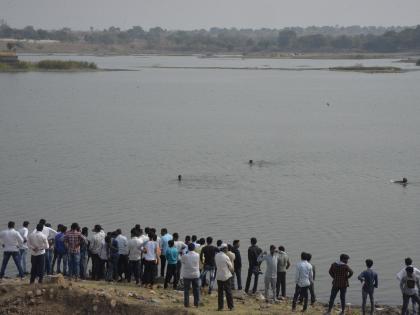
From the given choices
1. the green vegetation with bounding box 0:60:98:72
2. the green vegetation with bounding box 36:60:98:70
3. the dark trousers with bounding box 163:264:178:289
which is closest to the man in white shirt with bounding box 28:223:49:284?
the dark trousers with bounding box 163:264:178:289

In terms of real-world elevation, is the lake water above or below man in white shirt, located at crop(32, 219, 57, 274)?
below

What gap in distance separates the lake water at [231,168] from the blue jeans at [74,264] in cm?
609

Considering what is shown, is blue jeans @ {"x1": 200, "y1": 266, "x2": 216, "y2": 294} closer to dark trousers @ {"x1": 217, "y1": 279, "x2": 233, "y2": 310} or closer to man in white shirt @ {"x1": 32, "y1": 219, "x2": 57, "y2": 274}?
dark trousers @ {"x1": 217, "y1": 279, "x2": 233, "y2": 310}

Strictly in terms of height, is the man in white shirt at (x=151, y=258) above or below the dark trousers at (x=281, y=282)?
above

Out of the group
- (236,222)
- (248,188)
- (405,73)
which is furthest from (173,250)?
(405,73)

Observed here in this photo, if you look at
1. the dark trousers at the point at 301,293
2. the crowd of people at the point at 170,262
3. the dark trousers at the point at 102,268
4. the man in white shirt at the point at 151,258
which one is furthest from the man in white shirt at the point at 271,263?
the dark trousers at the point at 102,268

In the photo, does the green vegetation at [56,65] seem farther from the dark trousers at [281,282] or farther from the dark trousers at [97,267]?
the dark trousers at [281,282]

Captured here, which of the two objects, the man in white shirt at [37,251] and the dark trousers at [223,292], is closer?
the dark trousers at [223,292]

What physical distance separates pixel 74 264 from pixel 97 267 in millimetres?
736

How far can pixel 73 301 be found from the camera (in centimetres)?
1611

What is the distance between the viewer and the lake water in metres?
30.1

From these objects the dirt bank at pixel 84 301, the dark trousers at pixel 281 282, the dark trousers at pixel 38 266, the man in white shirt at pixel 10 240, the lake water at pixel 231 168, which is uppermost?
the man in white shirt at pixel 10 240

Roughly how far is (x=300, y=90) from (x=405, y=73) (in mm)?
34810

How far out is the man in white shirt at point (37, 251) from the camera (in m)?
17.3
